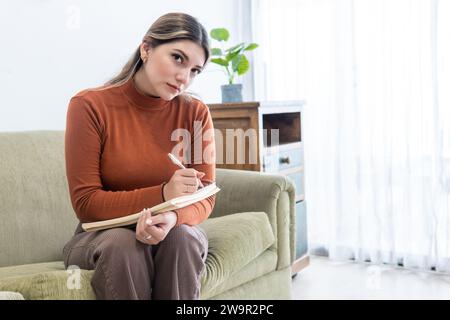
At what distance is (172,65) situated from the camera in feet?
4.88

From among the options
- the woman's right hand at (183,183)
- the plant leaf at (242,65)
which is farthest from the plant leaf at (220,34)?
the woman's right hand at (183,183)

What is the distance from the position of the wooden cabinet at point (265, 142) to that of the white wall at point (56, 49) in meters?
0.51

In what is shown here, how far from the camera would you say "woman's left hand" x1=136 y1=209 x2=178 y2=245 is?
132 cm

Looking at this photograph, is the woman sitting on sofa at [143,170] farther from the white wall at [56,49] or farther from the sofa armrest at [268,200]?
the white wall at [56,49]

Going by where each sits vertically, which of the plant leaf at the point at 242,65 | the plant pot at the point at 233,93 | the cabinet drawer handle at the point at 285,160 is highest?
the plant leaf at the point at 242,65

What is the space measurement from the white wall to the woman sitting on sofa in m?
0.65

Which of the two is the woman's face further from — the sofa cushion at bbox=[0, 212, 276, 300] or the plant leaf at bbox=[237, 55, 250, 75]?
the plant leaf at bbox=[237, 55, 250, 75]

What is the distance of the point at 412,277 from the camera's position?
2588 millimetres

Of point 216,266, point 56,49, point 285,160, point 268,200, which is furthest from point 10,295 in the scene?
point 285,160

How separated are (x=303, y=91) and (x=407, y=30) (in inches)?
23.9

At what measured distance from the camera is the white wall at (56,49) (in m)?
2.05

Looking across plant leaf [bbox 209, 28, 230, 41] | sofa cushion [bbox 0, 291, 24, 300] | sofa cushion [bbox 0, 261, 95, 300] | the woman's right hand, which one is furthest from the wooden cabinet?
sofa cushion [bbox 0, 291, 24, 300]

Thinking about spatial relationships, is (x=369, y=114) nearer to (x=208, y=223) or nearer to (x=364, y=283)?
(x=364, y=283)
